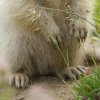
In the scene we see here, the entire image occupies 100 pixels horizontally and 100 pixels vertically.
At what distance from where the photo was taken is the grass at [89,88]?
10.4ft

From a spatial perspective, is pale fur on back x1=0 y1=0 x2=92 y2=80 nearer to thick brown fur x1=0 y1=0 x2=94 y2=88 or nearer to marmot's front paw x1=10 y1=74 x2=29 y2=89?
thick brown fur x1=0 y1=0 x2=94 y2=88

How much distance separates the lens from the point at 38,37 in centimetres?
440

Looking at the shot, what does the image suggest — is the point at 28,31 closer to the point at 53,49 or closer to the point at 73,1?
the point at 53,49

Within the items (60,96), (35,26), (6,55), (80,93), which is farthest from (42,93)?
(6,55)

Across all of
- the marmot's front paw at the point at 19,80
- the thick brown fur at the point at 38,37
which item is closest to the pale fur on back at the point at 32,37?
the thick brown fur at the point at 38,37

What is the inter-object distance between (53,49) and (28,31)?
39 cm

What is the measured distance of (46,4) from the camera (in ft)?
14.6

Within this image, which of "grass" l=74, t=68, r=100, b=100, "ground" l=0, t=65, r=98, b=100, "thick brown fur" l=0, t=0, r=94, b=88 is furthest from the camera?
"thick brown fur" l=0, t=0, r=94, b=88

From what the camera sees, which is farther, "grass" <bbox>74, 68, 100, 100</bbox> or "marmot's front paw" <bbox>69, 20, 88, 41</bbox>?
"marmot's front paw" <bbox>69, 20, 88, 41</bbox>

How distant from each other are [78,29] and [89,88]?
51.4 inches

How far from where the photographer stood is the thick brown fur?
437 cm

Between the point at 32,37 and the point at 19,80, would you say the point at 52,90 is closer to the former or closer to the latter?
the point at 19,80

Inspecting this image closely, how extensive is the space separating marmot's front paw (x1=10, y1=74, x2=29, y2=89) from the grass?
3.95 ft

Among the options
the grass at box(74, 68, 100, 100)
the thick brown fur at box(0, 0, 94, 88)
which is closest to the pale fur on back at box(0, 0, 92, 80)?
the thick brown fur at box(0, 0, 94, 88)
